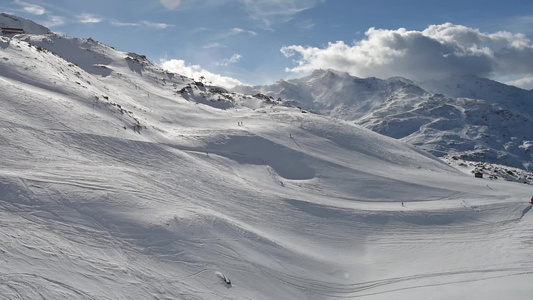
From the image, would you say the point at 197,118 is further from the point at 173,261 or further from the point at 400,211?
the point at 173,261

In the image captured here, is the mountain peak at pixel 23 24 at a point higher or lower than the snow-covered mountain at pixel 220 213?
higher

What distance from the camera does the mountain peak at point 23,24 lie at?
50838 millimetres

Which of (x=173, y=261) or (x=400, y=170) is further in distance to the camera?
(x=400, y=170)

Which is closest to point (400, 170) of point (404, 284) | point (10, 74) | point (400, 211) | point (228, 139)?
point (400, 211)

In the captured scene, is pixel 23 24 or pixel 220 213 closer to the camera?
pixel 220 213

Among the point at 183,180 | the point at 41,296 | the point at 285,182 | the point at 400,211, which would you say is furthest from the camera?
the point at 285,182

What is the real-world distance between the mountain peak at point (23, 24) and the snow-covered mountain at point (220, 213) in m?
33.6

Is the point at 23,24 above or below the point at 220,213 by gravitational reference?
above

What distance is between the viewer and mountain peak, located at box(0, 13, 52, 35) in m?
50.8

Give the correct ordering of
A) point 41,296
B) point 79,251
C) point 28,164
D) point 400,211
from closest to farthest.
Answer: point 41,296 < point 79,251 < point 28,164 < point 400,211

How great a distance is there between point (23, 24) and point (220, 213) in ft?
180

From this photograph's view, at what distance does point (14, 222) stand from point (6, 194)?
3.68 feet

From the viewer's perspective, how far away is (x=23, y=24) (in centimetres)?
5284

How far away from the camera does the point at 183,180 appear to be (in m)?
13.7
